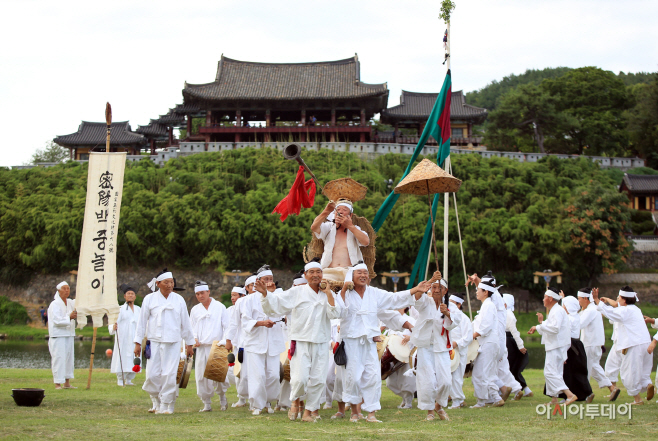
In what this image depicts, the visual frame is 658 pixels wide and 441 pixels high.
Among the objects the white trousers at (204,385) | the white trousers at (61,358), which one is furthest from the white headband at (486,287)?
the white trousers at (61,358)

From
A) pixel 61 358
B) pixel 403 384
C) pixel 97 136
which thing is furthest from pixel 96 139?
pixel 403 384

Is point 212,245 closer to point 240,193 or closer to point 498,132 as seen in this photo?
point 240,193

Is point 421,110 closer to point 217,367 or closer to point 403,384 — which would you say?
point 403,384

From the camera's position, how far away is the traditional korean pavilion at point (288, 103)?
4016cm

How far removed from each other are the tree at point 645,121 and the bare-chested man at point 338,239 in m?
40.1

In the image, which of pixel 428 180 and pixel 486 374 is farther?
pixel 486 374

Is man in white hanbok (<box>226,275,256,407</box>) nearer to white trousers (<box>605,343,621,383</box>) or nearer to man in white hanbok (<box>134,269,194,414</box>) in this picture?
man in white hanbok (<box>134,269,194,414</box>)

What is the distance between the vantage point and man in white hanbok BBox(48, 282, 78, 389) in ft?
33.7

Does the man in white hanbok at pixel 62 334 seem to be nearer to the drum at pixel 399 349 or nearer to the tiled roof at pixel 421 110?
the drum at pixel 399 349

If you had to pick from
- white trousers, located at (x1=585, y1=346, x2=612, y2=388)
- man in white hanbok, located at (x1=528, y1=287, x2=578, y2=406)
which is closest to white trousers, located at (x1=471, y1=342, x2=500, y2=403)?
man in white hanbok, located at (x1=528, y1=287, x2=578, y2=406)

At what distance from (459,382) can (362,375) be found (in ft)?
8.17

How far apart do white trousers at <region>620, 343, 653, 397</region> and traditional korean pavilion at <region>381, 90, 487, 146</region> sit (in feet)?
111

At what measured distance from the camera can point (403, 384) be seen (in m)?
8.80

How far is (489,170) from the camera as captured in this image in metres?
35.8
